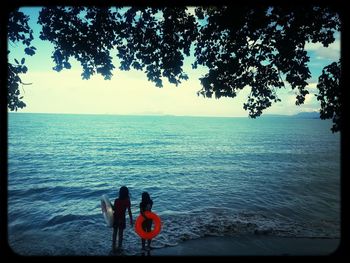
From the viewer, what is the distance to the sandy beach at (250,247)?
866 cm

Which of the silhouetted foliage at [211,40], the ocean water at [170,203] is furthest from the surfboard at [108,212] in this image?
the silhouetted foliage at [211,40]

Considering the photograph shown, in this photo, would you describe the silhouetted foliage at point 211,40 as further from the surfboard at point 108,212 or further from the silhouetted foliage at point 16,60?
the surfboard at point 108,212

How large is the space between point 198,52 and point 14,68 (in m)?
4.77

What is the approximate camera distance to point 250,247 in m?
9.14

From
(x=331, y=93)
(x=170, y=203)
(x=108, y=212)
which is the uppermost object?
(x=331, y=93)

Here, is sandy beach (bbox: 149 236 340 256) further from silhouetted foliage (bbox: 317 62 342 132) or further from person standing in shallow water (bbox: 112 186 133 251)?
silhouetted foliage (bbox: 317 62 342 132)

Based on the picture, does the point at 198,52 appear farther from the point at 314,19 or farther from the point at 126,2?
the point at 126,2

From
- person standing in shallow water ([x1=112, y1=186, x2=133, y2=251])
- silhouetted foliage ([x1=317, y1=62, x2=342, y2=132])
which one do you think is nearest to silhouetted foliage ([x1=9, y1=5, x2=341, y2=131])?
silhouetted foliage ([x1=317, y1=62, x2=342, y2=132])

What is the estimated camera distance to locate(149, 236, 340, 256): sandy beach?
8.66 m

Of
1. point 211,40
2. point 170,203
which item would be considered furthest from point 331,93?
point 170,203

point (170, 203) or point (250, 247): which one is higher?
point (250, 247)

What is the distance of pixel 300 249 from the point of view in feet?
29.9

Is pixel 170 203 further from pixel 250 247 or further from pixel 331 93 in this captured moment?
pixel 331 93
